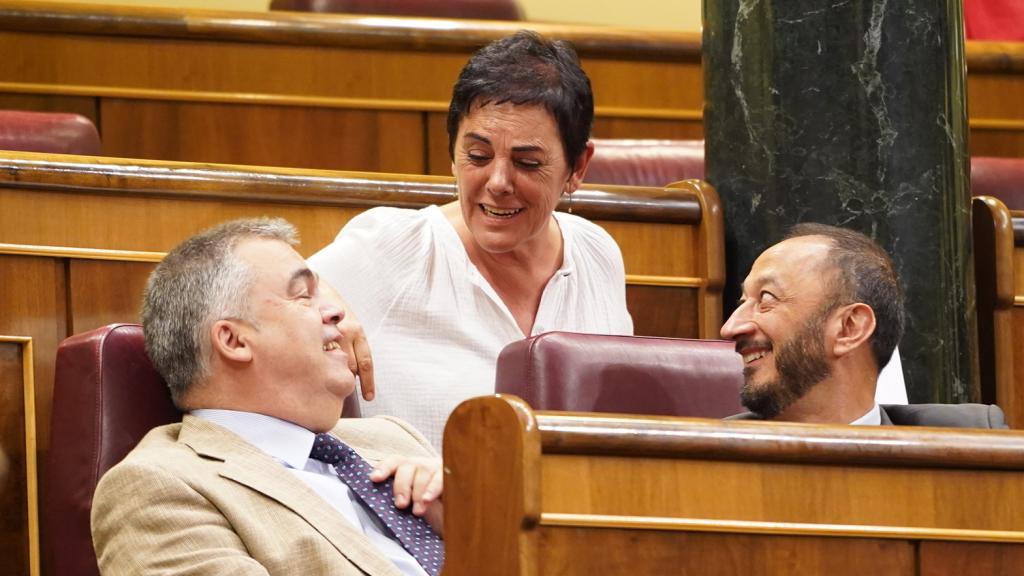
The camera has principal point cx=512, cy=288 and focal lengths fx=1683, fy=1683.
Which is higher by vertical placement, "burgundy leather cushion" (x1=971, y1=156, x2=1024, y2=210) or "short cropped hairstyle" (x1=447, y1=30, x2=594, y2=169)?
"short cropped hairstyle" (x1=447, y1=30, x2=594, y2=169)

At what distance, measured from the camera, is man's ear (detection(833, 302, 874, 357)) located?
→ 1.34 metres

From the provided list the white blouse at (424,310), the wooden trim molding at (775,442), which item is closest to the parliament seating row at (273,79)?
the white blouse at (424,310)

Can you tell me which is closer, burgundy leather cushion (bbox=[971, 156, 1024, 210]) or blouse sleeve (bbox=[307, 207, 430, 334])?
blouse sleeve (bbox=[307, 207, 430, 334])

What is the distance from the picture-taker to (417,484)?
3.90ft

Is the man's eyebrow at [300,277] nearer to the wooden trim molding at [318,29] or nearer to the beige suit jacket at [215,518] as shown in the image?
the beige suit jacket at [215,518]

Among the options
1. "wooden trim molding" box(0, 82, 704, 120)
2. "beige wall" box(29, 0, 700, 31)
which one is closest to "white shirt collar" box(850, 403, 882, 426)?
"wooden trim molding" box(0, 82, 704, 120)

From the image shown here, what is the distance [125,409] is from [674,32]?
1.46 meters

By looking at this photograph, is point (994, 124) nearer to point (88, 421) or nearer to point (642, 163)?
point (642, 163)

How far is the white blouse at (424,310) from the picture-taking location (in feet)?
4.79

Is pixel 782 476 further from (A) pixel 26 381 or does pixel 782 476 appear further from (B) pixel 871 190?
(B) pixel 871 190

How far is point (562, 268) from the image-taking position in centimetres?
159

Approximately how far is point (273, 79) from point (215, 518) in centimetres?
137

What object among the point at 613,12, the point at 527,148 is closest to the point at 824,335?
the point at 527,148

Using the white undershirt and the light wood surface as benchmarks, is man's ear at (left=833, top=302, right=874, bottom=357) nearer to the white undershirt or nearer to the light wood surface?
the white undershirt
